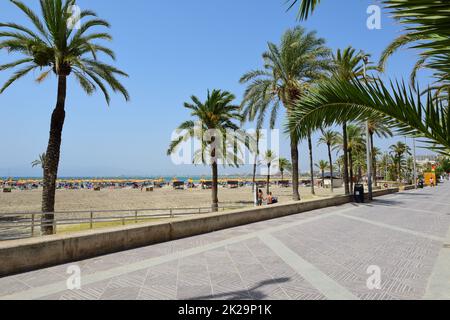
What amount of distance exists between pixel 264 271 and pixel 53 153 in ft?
35.0

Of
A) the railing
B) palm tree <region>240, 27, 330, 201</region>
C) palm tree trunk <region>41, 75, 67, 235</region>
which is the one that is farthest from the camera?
palm tree <region>240, 27, 330, 201</region>

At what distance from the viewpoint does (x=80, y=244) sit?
5453mm

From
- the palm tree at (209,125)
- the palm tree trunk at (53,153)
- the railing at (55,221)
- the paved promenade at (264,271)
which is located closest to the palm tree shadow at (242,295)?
the paved promenade at (264,271)

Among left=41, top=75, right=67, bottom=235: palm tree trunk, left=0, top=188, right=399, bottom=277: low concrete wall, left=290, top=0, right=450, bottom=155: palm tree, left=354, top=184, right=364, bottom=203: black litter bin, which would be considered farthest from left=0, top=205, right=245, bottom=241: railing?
left=354, top=184, right=364, bottom=203: black litter bin

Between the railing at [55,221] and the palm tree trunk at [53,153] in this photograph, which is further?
the palm tree trunk at [53,153]

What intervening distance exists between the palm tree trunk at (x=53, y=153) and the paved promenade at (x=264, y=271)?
7.43m

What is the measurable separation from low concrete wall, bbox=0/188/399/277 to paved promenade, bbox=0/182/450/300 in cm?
25

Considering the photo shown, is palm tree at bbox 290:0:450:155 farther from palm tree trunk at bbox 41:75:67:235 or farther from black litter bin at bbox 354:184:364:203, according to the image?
black litter bin at bbox 354:184:364:203

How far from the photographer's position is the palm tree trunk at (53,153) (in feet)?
37.0

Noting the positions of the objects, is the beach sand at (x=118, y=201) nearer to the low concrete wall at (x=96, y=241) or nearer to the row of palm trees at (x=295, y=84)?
the row of palm trees at (x=295, y=84)

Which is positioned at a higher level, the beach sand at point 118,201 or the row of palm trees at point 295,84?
the row of palm trees at point 295,84

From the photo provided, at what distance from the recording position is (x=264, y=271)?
15.7ft

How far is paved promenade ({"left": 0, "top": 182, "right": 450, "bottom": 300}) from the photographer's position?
383cm
